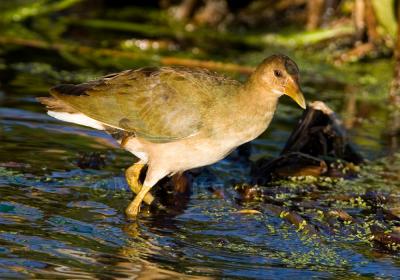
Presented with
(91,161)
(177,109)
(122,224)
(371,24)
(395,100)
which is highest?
(371,24)

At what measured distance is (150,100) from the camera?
6.11 meters

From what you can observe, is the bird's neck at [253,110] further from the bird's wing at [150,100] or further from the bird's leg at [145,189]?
the bird's leg at [145,189]

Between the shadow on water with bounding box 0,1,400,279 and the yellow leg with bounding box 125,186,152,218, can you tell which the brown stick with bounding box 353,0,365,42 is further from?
the yellow leg with bounding box 125,186,152,218

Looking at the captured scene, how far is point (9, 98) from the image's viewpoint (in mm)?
8594

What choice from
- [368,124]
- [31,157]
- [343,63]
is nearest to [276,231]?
[31,157]

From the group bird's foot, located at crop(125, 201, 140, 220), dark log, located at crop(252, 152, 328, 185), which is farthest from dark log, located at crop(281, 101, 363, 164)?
bird's foot, located at crop(125, 201, 140, 220)

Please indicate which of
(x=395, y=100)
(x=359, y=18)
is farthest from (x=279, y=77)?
(x=359, y=18)

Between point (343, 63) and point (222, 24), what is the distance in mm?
2639

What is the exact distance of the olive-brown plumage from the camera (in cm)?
586

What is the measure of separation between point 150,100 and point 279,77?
33.1 inches

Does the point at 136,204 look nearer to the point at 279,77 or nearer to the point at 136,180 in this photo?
the point at 136,180

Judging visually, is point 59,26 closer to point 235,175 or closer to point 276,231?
point 235,175

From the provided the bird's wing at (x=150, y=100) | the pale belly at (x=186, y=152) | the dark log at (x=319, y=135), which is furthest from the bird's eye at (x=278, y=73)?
the dark log at (x=319, y=135)

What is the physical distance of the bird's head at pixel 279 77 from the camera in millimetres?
5887
